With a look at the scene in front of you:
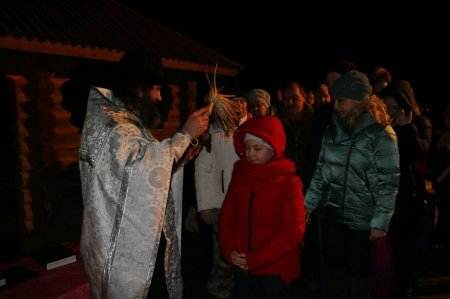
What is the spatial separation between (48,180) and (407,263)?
5151mm

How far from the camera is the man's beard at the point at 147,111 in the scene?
2.31 m

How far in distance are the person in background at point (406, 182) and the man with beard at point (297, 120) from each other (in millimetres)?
1108

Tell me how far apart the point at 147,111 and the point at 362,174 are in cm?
182

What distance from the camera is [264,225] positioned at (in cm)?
275

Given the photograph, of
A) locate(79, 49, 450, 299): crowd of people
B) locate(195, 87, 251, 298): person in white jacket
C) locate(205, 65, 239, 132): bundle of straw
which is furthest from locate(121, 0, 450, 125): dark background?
locate(205, 65, 239, 132): bundle of straw

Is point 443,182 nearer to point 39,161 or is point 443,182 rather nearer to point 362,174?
point 362,174

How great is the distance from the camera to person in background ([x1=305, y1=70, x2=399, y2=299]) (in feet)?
9.82

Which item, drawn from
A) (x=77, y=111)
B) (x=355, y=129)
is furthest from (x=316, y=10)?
(x=355, y=129)

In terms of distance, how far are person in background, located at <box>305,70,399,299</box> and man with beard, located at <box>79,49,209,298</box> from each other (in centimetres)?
151

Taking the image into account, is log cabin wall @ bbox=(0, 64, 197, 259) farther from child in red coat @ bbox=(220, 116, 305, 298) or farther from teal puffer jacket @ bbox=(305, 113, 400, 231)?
teal puffer jacket @ bbox=(305, 113, 400, 231)

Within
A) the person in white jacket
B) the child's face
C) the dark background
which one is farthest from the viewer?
the dark background

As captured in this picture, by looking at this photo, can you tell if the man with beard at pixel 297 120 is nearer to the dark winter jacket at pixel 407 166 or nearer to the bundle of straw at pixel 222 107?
the dark winter jacket at pixel 407 166

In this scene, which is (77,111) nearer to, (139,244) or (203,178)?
(203,178)

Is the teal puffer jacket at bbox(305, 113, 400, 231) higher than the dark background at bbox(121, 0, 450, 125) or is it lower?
lower
